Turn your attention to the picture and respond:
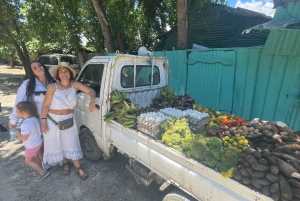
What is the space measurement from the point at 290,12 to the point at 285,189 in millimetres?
4731

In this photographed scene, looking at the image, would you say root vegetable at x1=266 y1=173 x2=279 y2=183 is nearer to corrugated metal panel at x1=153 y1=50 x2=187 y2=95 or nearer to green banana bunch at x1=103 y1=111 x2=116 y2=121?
green banana bunch at x1=103 y1=111 x2=116 y2=121

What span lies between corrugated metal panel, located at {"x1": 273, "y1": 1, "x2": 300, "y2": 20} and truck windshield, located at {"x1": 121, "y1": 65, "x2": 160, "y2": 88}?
11.4 feet

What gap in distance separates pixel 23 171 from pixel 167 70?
3840 millimetres

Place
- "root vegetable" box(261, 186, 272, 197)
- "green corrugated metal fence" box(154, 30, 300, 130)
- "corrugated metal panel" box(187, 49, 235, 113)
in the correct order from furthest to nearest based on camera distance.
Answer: "corrugated metal panel" box(187, 49, 235, 113) < "green corrugated metal fence" box(154, 30, 300, 130) < "root vegetable" box(261, 186, 272, 197)

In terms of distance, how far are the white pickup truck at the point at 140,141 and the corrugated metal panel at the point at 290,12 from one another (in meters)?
3.25

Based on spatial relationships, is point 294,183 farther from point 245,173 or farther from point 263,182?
point 245,173

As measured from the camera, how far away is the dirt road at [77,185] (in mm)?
2984

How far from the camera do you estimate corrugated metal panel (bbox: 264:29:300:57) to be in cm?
384

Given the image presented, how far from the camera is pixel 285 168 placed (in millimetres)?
A: 1519

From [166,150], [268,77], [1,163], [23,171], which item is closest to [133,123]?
[166,150]

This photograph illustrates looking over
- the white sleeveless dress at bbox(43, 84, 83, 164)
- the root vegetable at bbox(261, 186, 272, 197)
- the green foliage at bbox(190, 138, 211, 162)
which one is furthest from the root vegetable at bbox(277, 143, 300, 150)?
the white sleeveless dress at bbox(43, 84, 83, 164)

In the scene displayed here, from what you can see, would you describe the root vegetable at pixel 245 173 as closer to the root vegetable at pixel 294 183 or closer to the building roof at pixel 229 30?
the root vegetable at pixel 294 183

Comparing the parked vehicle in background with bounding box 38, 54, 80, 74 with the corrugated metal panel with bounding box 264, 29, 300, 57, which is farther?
the parked vehicle in background with bounding box 38, 54, 80, 74

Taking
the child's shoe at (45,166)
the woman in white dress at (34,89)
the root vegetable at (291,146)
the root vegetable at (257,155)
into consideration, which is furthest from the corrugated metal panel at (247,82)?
the child's shoe at (45,166)
